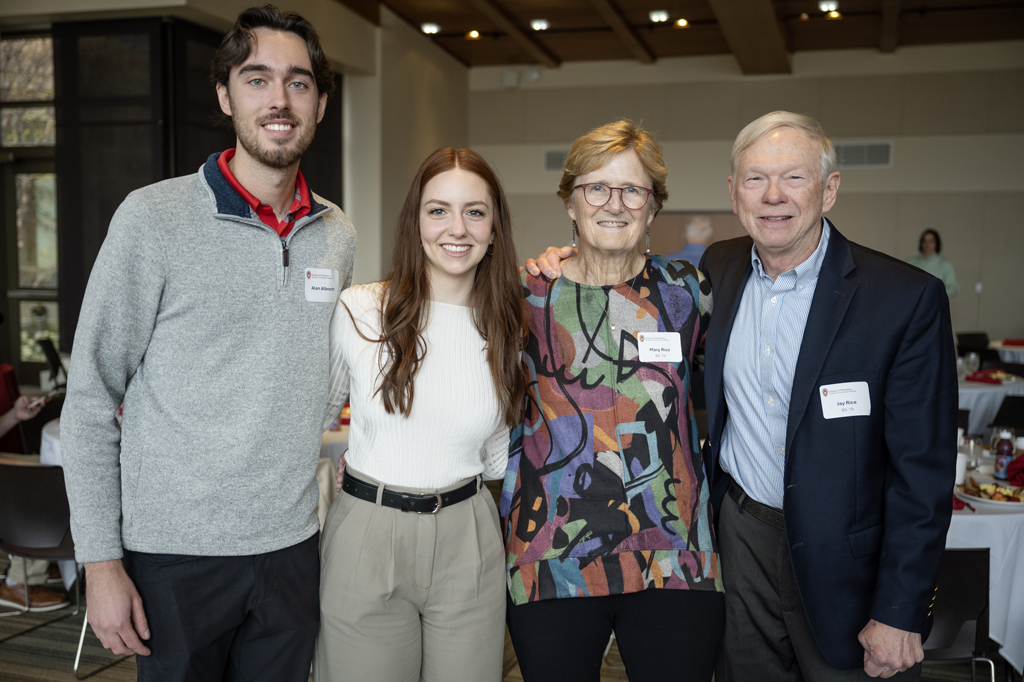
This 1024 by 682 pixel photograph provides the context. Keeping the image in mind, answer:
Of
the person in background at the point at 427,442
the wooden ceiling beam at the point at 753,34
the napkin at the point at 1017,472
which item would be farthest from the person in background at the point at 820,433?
the wooden ceiling beam at the point at 753,34

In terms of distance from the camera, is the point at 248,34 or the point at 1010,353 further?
the point at 1010,353

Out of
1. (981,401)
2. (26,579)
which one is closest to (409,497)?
(26,579)

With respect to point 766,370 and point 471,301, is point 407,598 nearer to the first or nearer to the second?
point 471,301

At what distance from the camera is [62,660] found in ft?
→ 11.2

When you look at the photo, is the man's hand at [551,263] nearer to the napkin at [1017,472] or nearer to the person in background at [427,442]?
the person in background at [427,442]

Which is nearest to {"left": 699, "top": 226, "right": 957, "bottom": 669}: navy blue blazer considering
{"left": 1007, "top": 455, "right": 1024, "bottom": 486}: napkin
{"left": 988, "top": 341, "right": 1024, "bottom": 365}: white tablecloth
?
{"left": 1007, "top": 455, "right": 1024, "bottom": 486}: napkin

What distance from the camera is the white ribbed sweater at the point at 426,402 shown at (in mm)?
1770

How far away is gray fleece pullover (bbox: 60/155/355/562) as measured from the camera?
1.58 meters

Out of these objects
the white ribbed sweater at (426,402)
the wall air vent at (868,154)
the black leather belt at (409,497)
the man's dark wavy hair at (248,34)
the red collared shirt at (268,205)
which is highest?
the wall air vent at (868,154)

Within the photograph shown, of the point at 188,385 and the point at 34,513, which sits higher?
the point at 188,385

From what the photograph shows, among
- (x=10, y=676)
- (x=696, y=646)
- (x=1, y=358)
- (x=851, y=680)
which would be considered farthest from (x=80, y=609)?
(x=1, y=358)

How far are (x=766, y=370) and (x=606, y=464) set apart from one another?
0.46 metres

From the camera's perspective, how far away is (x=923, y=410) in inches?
66.2

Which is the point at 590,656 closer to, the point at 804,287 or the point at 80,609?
the point at 804,287
